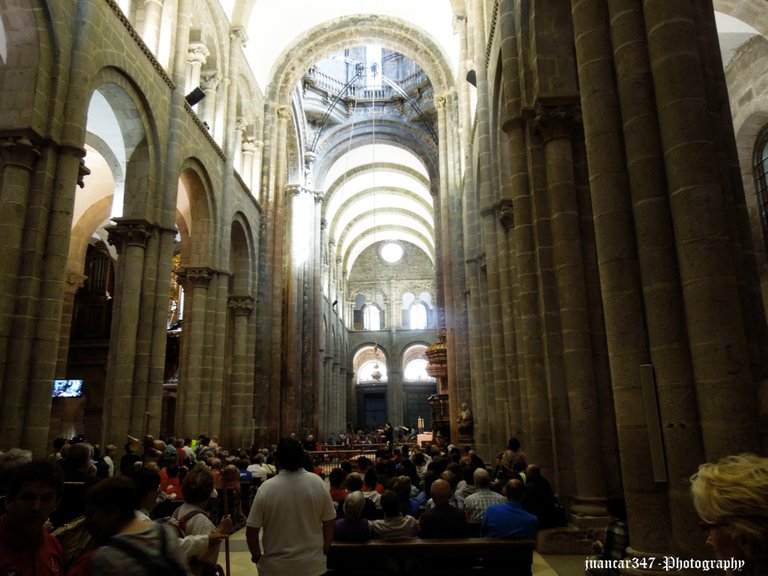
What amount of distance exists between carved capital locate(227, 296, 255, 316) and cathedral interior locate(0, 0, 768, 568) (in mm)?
63

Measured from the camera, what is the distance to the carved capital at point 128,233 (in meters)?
12.3

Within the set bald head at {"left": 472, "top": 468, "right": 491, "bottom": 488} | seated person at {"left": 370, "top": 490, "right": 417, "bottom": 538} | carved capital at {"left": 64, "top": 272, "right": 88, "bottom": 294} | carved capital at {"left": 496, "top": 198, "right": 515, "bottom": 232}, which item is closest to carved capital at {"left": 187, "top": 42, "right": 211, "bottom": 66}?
carved capital at {"left": 64, "top": 272, "right": 88, "bottom": 294}

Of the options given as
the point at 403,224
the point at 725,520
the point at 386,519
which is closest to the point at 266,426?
the point at 386,519

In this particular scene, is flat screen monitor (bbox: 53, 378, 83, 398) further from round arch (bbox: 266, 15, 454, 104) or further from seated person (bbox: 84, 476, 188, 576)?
seated person (bbox: 84, 476, 188, 576)

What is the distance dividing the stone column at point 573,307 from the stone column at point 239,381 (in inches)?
539

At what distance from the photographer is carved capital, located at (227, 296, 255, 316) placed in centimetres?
1961

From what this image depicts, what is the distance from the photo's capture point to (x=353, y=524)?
4789mm

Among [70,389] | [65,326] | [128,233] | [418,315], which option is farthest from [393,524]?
[418,315]

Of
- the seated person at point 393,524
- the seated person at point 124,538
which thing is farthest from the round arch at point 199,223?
the seated person at point 124,538

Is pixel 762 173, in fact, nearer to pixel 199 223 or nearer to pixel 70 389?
pixel 199 223

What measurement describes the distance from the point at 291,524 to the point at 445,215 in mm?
19465

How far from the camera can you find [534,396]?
8.39m

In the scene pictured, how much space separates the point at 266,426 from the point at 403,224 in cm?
2892

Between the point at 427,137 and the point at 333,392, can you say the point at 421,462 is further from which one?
the point at 333,392
